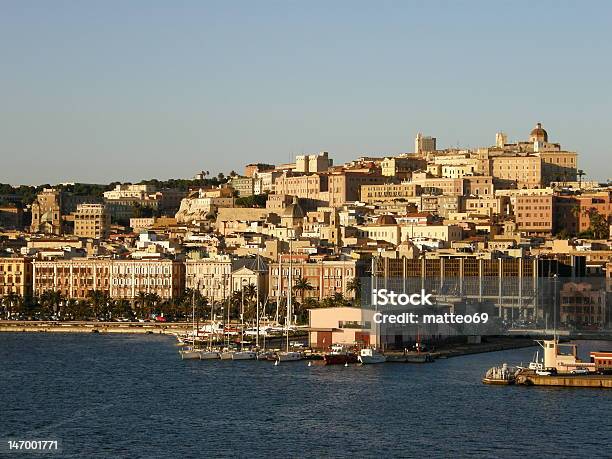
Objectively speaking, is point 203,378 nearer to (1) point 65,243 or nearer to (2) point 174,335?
(2) point 174,335

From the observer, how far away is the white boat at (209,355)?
2191 inches

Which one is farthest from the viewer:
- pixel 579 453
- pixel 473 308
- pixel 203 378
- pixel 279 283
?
pixel 279 283

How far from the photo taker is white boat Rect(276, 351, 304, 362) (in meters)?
54.1

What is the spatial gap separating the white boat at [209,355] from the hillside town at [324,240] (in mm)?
3333

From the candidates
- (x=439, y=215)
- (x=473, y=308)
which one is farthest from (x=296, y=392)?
(x=439, y=215)

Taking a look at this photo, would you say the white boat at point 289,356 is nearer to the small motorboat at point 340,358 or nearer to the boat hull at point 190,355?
the small motorboat at point 340,358

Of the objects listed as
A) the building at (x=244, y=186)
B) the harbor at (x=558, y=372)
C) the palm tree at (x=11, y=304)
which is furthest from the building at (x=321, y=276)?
the building at (x=244, y=186)

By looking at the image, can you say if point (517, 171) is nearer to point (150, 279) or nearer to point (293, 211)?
point (293, 211)

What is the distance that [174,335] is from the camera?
6656 cm

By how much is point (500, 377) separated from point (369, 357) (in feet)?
23.0

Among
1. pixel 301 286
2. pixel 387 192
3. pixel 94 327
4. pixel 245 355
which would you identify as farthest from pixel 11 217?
pixel 245 355

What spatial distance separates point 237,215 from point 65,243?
576 inches

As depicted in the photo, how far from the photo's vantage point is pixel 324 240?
8488cm

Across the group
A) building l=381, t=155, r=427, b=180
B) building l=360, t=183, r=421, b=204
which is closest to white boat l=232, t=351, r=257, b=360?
building l=360, t=183, r=421, b=204
